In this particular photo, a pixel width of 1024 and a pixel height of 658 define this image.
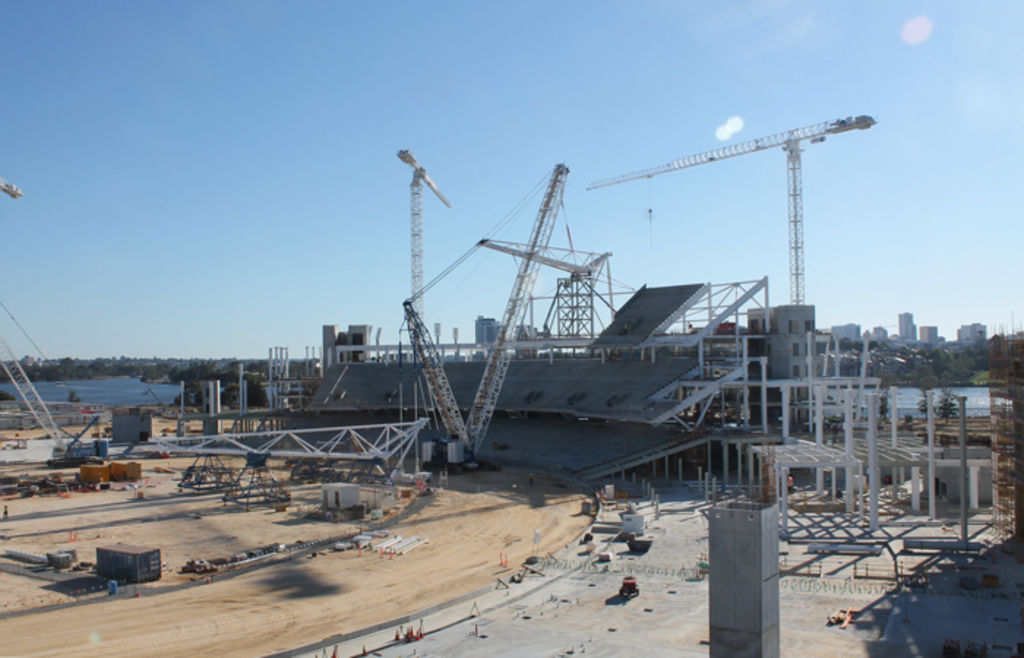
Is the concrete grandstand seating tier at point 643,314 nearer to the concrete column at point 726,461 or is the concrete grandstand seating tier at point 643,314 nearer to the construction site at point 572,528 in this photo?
the construction site at point 572,528

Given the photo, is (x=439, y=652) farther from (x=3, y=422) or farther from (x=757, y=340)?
(x=3, y=422)

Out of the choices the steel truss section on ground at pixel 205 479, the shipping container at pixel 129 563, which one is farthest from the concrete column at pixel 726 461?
the shipping container at pixel 129 563

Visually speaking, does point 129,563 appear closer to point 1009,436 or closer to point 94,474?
point 94,474

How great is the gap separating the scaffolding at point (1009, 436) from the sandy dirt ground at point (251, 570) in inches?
844

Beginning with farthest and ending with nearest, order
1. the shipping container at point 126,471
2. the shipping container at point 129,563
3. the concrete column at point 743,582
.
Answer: the shipping container at point 126,471 → the shipping container at point 129,563 → the concrete column at point 743,582

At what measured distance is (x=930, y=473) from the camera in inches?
1603

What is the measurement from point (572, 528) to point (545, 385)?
40181mm

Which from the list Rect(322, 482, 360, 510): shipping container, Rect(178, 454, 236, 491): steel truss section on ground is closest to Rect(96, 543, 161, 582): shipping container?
Rect(322, 482, 360, 510): shipping container

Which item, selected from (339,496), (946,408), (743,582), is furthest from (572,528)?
(946,408)

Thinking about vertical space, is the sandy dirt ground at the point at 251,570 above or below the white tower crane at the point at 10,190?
below

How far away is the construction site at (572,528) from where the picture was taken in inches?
1057

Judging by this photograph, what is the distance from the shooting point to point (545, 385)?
85688 millimetres

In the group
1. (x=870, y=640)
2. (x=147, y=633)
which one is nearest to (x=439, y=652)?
(x=147, y=633)

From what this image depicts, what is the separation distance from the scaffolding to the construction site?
Answer: 0.18 metres
